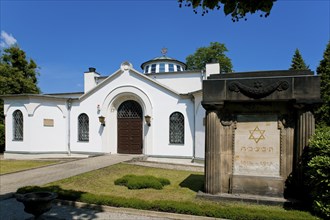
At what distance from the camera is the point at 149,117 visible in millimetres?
16203

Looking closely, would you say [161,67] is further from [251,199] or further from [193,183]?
[251,199]

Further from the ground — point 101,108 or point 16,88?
point 16,88

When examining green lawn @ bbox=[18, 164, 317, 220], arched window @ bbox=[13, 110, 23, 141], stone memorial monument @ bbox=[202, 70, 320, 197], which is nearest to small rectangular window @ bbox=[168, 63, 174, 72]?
arched window @ bbox=[13, 110, 23, 141]

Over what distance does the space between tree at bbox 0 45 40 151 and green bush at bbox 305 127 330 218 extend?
25.8 metres

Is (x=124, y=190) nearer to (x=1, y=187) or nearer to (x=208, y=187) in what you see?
(x=208, y=187)

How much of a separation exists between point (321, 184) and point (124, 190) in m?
5.67

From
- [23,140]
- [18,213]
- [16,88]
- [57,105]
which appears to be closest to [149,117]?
[57,105]

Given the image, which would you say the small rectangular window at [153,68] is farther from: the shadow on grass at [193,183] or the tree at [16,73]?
the shadow on grass at [193,183]

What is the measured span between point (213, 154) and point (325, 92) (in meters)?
20.6

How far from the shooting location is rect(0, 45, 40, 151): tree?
961 inches

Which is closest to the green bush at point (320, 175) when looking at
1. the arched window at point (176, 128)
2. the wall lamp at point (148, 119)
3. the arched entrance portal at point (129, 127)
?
the arched window at point (176, 128)

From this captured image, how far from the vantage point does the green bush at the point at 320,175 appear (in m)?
5.34

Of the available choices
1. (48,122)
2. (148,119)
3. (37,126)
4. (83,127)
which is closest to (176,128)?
(148,119)

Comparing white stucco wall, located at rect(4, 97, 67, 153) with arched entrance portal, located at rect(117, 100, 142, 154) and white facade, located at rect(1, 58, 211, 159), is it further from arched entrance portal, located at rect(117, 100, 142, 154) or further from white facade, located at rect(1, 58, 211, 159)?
arched entrance portal, located at rect(117, 100, 142, 154)
